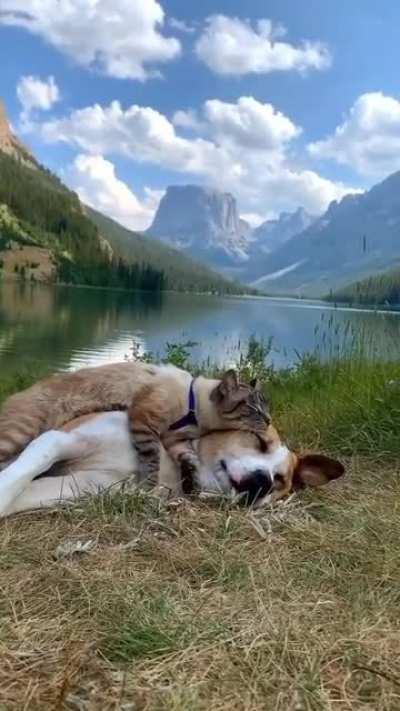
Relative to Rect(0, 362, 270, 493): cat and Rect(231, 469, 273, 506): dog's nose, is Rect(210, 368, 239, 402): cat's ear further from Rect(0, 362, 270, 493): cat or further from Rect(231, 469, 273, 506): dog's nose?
Rect(231, 469, 273, 506): dog's nose

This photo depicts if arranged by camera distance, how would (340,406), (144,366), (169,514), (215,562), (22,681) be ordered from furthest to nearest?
(340,406) → (144,366) → (169,514) → (215,562) → (22,681)

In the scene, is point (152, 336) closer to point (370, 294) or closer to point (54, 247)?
point (370, 294)

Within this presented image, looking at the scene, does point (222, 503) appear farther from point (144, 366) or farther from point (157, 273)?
point (157, 273)

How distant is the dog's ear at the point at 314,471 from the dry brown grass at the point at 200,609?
0.36 m

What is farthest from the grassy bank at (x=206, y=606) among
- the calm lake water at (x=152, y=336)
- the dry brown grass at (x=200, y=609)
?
the calm lake water at (x=152, y=336)

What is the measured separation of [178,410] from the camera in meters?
4.81

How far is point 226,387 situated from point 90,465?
114cm

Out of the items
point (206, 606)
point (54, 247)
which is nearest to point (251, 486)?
point (206, 606)

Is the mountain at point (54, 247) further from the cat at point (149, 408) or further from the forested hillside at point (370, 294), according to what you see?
the cat at point (149, 408)

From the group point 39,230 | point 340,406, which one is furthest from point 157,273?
point 340,406

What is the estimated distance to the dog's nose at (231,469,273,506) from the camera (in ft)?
14.3

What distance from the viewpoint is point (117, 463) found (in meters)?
4.54

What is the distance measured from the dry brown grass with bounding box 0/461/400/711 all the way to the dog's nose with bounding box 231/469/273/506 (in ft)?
0.53

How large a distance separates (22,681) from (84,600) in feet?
2.18
